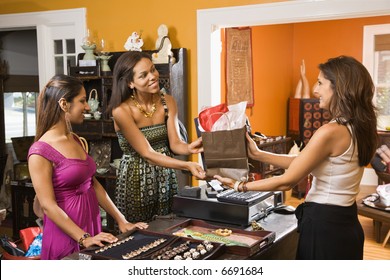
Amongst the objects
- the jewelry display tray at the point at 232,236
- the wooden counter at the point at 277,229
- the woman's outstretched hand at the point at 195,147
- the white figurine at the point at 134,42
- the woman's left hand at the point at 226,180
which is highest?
the white figurine at the point at 134,42

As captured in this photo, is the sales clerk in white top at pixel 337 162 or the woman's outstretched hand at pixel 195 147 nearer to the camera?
the sales clerk in white top at pixel 337 162

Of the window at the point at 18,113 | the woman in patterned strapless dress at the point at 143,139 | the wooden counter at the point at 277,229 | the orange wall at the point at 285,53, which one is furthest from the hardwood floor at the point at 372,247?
the window at the point at 18,113

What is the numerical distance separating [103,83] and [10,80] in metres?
2.43

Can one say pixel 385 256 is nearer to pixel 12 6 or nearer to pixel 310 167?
pixel 310 167

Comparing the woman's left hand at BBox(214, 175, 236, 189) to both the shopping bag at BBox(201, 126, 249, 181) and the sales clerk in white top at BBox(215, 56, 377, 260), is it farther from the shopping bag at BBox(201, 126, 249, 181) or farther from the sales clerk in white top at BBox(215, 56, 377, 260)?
the sales clerk in white top at BBox(215, 56, 377, 260)

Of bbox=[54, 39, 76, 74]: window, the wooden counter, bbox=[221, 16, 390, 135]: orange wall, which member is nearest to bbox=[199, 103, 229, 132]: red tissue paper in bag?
the wooden counter

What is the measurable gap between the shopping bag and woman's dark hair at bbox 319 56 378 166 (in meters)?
0.43

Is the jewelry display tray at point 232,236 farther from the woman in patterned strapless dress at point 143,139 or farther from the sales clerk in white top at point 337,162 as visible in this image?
the woman in patterned strapless dress at point 143,139

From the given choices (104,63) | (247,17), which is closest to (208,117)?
(247,17)

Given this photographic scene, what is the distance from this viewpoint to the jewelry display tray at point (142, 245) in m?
1.75

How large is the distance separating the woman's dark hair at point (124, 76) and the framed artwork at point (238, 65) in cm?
315

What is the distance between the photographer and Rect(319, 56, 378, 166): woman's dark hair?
1840mm

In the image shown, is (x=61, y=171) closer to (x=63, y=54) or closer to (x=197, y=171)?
(x=197, y=171)
